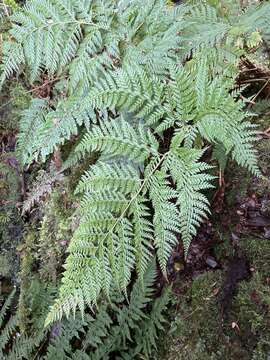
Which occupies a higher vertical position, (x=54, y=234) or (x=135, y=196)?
(x=135, y=196)

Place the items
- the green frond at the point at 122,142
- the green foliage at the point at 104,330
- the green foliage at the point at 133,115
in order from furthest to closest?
the green foliage at the point at 104,330, the green frond at the point at 122,142, the green foliage at the point at 133,115

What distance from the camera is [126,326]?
2867mm

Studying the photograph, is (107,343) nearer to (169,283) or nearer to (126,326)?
(126,326)

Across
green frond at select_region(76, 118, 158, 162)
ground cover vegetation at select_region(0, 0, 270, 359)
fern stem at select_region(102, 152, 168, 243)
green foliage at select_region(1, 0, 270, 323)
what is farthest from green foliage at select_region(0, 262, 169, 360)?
green frond at select_region(76, 118, 158, 162)

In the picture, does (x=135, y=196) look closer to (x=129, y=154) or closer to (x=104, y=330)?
(x=129, y=154)

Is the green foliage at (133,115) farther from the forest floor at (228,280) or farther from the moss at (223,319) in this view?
the moss at (223,319)

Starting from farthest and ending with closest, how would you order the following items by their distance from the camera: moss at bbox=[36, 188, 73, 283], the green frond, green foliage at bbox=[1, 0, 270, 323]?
moss at bbox=[36, 188, 73, 283] < the green frond < green foliage at bbox=[1, 0, 270, 323]

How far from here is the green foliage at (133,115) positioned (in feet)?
7.67

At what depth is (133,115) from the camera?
2906 mm

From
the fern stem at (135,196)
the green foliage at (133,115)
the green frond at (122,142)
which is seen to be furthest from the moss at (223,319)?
the green frond at (122,142)

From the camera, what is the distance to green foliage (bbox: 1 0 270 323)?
7.67 feet

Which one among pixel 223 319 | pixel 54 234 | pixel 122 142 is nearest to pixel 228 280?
pixel 223 319

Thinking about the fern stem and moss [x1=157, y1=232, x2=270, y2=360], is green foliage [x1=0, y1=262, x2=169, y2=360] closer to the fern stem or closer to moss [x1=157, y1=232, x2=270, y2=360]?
moss [x1=157, y1=232, x2=270, y2=360]

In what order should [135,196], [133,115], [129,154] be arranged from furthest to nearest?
1. [133,115]
2. [129,154]
3. [135,196]
